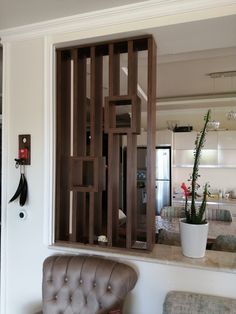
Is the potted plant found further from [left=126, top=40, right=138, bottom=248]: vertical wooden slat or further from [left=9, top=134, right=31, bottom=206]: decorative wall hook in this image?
[left=9, top=134, right=31, bottom=206]: decorative wall hook

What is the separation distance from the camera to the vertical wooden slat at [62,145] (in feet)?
6.50

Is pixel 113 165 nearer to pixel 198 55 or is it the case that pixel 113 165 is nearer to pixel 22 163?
pixel 22 163

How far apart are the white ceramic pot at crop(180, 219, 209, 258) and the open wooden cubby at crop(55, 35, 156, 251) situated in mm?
229

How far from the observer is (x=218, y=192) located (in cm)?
521

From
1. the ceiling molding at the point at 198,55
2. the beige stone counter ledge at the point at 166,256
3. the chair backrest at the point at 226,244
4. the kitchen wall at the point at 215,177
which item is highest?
the ceiling molding at the point at 198,55

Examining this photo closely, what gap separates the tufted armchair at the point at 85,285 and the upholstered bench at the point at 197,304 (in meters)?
0.26

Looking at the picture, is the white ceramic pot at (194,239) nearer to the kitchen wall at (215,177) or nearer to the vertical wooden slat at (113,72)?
the vertical wooden slat at (113,72)

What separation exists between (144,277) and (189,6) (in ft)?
Answer: 5.60

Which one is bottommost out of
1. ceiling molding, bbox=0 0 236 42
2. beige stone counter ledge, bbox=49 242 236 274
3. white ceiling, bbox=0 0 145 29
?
beige stone counter ledge, bbox=49 242 236 274

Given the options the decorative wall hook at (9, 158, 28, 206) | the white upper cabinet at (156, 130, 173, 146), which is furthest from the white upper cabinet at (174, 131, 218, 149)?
the decorative wall hook at (9, 158, 28, 206)

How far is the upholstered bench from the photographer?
4.55 feet

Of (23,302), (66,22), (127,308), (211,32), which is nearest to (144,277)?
(127,308)

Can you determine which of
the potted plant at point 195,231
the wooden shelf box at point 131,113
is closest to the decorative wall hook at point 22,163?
the wooden shelf box at point 131,113

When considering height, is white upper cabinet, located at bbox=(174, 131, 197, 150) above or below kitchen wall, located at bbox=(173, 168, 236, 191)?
above
